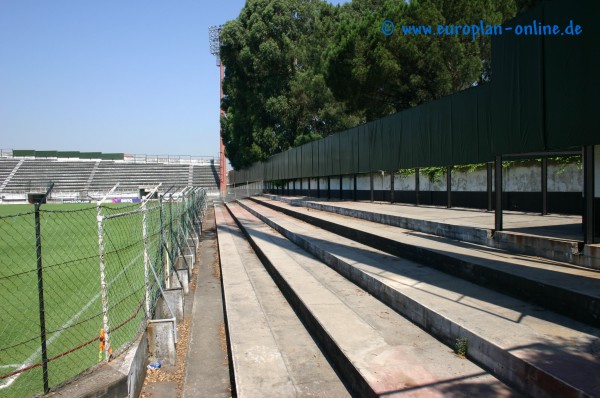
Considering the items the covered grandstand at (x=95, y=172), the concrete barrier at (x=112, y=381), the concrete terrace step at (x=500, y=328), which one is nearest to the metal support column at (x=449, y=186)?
the concrete terrace step at (x=500, y=328)

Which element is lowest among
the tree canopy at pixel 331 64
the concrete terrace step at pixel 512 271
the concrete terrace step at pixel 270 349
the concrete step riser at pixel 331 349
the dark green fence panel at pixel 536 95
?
the concrete terrace step at pixel 270 349

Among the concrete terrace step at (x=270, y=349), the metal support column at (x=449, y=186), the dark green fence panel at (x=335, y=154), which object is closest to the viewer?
the concrete terrace step at (x=270, y=349)

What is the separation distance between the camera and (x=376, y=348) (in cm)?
420

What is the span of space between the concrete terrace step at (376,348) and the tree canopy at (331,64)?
36.8ft

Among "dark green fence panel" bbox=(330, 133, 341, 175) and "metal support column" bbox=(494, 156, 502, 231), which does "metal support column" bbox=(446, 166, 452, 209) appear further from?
"dark green fence panel" bbox=(330, 133, 341, 175)

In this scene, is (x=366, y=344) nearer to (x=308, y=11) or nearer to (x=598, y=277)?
(x=598, y=277)

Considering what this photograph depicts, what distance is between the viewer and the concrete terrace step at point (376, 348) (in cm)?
339

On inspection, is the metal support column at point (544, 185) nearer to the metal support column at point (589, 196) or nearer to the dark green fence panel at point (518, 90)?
the dark green fence panel at point (518, 90)

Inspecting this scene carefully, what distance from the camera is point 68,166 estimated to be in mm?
67000

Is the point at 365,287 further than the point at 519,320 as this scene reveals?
Yes

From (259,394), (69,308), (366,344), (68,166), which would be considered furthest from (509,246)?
(68,166)

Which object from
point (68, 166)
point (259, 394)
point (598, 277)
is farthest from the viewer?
point (68, 166)

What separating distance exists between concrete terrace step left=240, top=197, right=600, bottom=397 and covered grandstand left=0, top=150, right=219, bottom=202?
174ft

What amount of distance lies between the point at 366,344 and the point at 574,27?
14.6ft
